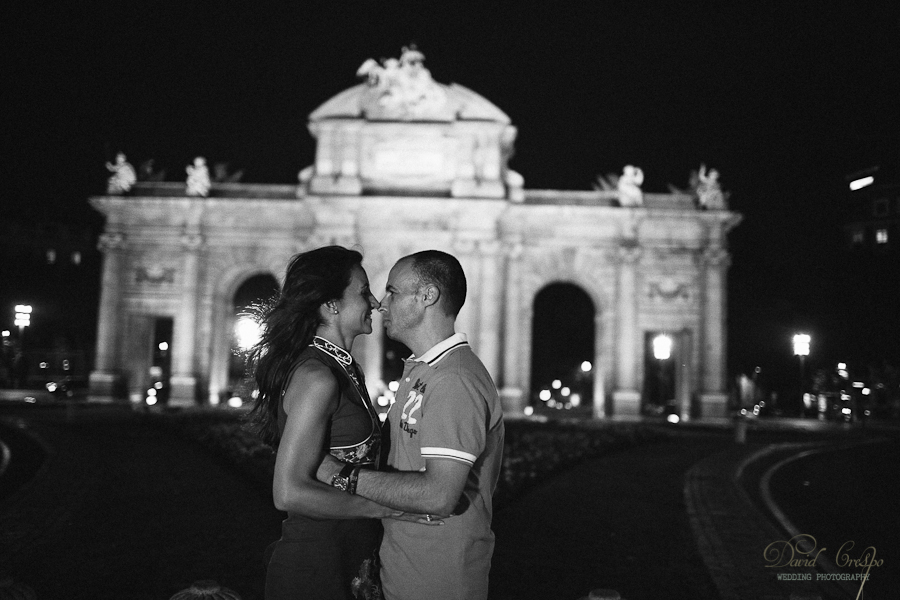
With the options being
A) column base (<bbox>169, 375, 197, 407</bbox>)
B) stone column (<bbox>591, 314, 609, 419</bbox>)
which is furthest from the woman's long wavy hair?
column base (<bbox>169, 375, 197, 407</bbox>)

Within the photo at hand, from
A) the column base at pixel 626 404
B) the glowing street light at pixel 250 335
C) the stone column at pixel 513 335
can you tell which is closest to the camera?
the glowing street light at pixel 250 335

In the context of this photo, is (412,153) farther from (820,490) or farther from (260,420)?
(260,420)

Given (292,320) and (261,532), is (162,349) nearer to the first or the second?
(261,532)

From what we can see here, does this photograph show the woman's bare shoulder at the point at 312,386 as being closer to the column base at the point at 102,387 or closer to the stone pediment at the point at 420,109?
the stone pediment at the point at 420,109

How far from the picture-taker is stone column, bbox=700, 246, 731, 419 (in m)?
37.7

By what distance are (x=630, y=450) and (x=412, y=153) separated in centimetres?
1890

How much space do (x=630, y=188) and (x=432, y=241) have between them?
31.1 ft

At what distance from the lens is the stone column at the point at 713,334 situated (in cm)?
3769

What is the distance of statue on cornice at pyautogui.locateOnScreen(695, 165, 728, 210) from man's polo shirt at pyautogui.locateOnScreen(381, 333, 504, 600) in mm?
36930

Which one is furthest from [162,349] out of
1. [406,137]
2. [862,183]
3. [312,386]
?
[312,386]

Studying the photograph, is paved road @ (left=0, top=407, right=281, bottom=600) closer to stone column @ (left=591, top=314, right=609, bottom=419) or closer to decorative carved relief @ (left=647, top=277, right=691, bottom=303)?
stone column @ (left=591, top=314, right=609, bottom=419)
